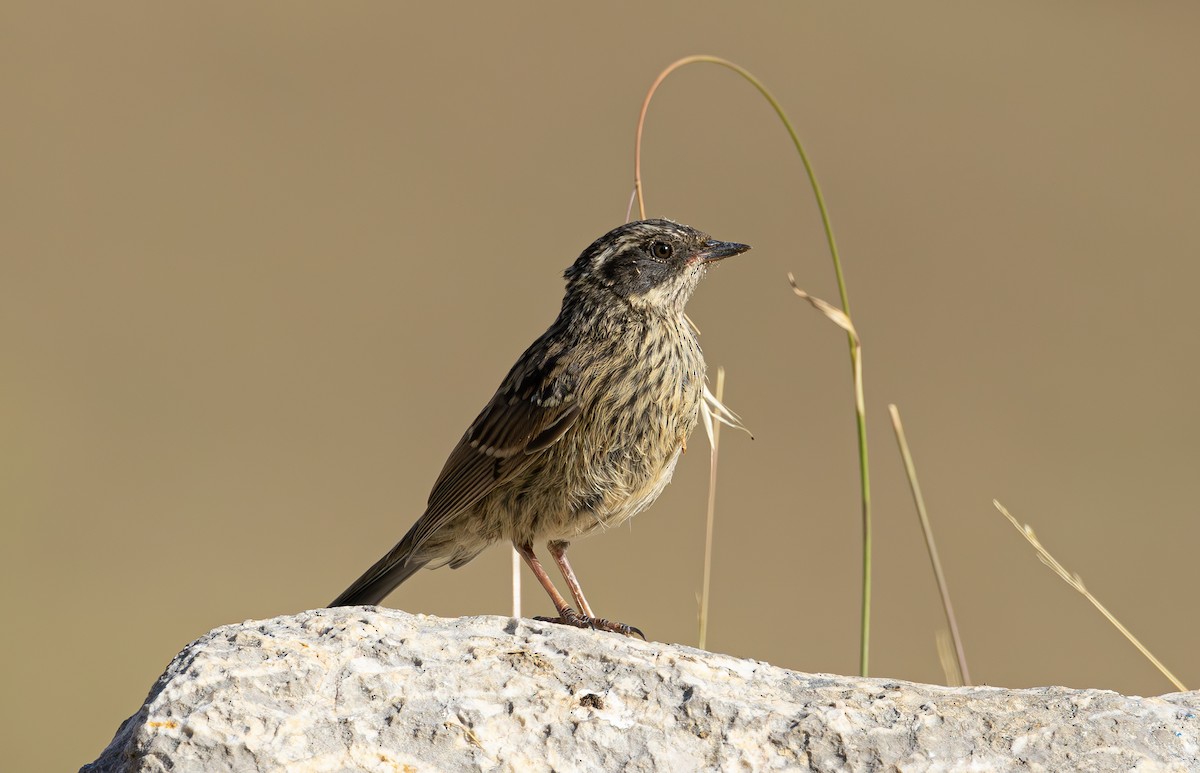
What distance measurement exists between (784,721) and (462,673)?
0.74m

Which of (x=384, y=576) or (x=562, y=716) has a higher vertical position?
(x=384, y=576)

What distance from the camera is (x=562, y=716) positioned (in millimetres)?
2857

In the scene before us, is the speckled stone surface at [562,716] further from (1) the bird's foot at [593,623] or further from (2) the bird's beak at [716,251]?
(2) the bird's beak at [716,251]

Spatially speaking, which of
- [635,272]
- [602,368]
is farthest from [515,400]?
[635,272]

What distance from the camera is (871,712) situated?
9.57 ft

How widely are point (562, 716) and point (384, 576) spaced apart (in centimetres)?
187

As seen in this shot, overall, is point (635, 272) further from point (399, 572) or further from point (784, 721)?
point (784, 721)

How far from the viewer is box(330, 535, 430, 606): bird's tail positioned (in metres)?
4.54

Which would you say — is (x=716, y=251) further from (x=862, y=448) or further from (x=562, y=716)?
(x=562, y=716)

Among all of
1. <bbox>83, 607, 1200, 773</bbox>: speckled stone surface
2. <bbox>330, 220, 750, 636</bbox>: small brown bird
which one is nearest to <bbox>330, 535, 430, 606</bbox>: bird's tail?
<bbox>330, 220, 750, 636</bbox>: small brown bird

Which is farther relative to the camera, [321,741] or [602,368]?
[602,368]

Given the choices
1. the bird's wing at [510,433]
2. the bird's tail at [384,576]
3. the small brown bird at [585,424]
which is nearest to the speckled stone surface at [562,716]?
the small brown bird at [585,424]

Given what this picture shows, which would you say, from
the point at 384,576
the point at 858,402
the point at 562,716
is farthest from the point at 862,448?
the point at 384,576

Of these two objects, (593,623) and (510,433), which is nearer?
(593,623)
